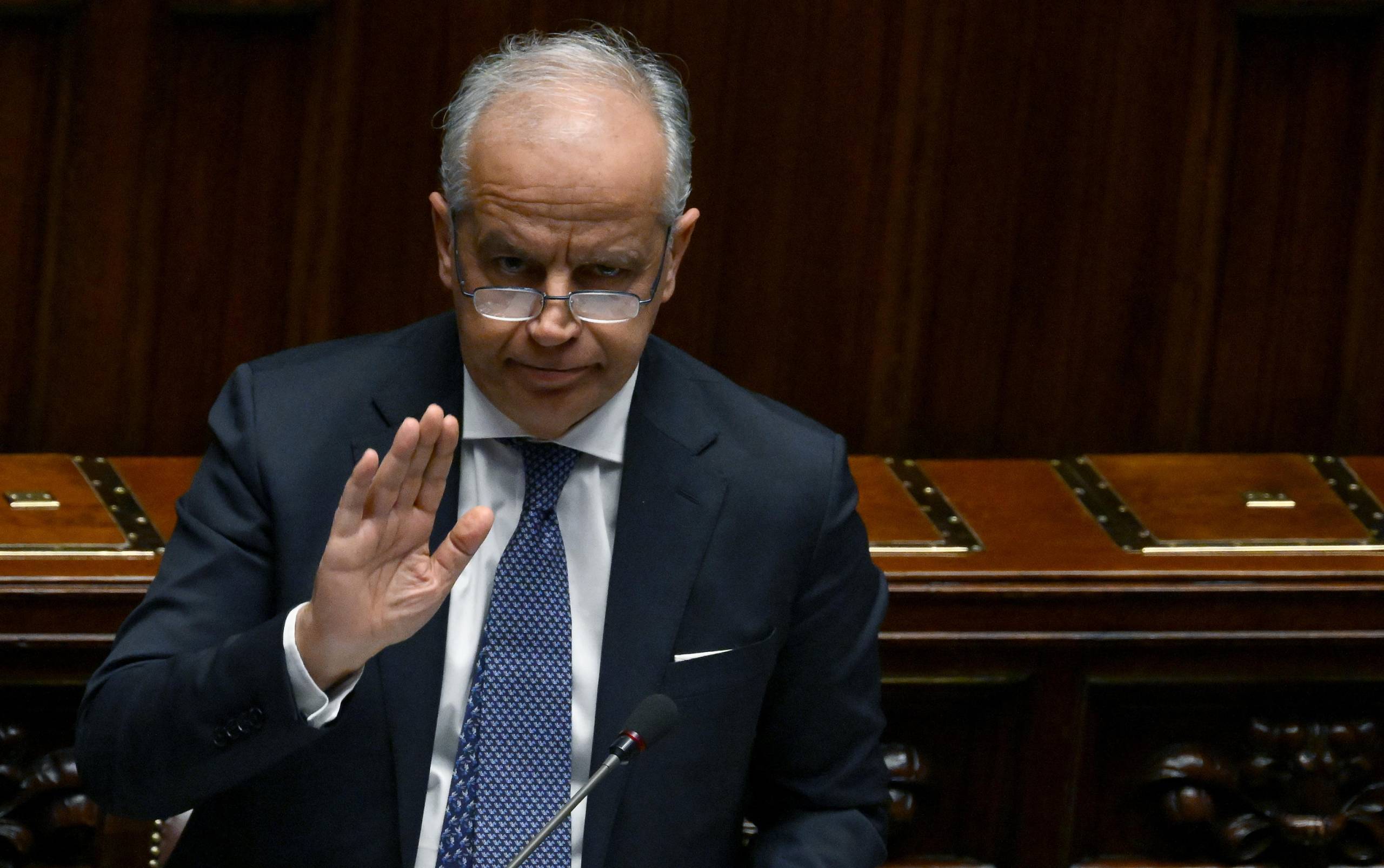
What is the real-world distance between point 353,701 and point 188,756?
236mm

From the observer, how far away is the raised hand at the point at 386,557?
183cm

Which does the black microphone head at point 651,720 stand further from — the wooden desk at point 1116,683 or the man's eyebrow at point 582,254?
the wooden desk at point 1116,683

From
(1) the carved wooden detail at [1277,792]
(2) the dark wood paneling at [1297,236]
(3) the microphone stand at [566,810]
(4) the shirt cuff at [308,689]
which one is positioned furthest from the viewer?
(2) the dark wood paneling at [1297,236]

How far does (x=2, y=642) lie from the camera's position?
2.77 metres

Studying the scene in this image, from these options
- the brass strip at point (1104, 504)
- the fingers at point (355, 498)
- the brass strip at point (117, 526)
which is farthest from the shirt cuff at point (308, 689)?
the brass strip at point (1104, 504)

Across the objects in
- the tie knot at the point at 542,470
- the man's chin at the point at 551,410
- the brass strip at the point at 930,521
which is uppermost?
the man's chin at the point at 551,410

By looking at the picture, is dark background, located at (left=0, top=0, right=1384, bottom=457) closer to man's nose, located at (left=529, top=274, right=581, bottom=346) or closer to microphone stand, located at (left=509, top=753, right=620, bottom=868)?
man's nose, located at (left=529, top=274, right=581, bottom=346)

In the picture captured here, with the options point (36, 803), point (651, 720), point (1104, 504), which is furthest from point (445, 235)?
point (1104, 504)

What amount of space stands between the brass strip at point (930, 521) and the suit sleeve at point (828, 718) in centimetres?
73

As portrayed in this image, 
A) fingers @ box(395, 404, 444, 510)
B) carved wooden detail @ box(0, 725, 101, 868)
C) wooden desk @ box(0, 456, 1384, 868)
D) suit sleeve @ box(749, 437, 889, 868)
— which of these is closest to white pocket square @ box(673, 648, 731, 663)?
suit sleeve @ box(749, 437, 889, 868)

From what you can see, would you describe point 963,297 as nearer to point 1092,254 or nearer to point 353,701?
point 1092,254

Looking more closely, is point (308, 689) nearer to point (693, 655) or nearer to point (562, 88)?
point (693, 655)

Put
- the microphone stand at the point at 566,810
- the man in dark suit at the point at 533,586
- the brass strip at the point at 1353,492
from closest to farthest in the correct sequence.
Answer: the microphone stand at the point at 566,810 → the man in dark suit at the point at 533,586 → the brass strip at the point at 1353,492

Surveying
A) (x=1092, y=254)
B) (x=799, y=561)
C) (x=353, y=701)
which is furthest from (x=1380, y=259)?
(x=353, y=701)
